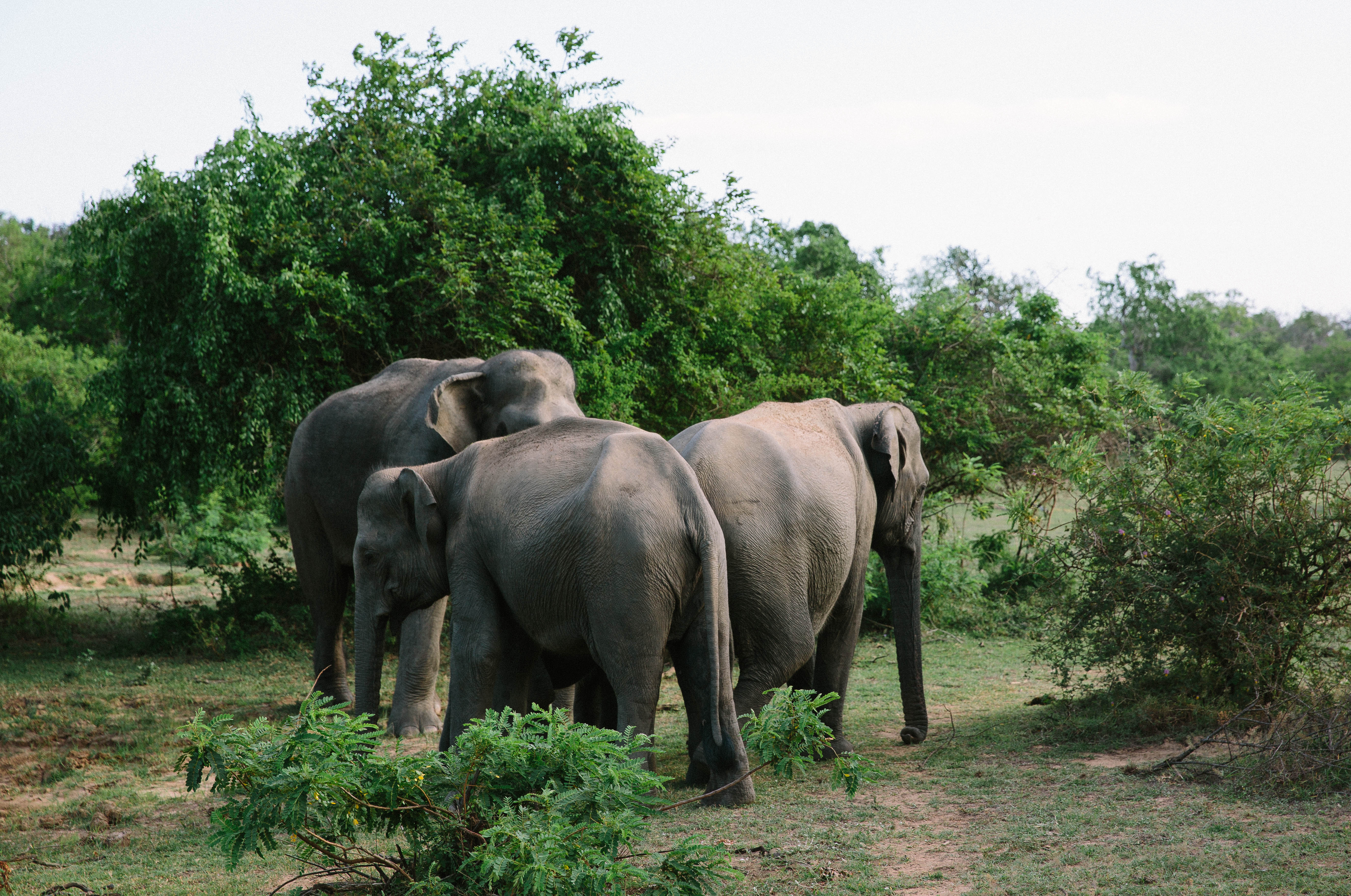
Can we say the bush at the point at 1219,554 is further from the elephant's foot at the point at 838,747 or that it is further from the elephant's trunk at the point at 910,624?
the elephant's foot at the point at 838,747

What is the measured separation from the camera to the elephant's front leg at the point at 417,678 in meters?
8.12

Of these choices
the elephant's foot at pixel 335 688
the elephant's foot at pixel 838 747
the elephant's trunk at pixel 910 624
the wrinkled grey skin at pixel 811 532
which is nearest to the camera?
the wrinkled grey skin at pixel 811 532

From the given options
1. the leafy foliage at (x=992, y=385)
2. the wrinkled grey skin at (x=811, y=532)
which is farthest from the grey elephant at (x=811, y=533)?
the leafy foliage at (x=992, y=385)

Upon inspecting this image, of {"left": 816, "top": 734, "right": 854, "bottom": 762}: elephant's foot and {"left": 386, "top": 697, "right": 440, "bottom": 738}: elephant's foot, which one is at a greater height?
{"left": 386, "top": 697, "right": 440, "bottom": 738}: elephant's foot

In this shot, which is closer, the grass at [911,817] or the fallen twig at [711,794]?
the fallen twig at [711,794]

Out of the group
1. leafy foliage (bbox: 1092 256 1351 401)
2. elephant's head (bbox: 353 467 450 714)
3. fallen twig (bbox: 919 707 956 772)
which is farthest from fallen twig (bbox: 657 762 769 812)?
leafy foliage (bbox: 1092 256 1351 401)

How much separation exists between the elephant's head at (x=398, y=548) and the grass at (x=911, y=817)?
143 centimetres

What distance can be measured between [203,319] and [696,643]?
714cm

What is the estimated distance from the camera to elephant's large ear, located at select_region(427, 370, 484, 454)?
7.91 metres

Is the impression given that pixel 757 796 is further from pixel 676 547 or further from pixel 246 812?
pixel 246 812

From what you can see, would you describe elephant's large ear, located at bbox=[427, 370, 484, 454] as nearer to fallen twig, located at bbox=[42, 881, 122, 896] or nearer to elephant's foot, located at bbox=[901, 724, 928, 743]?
elephant's foot, located at bbox=[901, 724, 928, 743]

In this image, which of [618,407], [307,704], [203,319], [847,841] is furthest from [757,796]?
[203,319]

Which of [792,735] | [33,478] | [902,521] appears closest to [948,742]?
[902,521]

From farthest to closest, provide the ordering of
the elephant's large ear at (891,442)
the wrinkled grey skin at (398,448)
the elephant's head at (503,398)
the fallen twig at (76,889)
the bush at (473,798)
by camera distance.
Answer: the wrinkled grey skin at (398,448), the elephant's head at (503,398), the elephant's large ear at (891,442), the fallen twig at (76,889), the bush at (473,798)
